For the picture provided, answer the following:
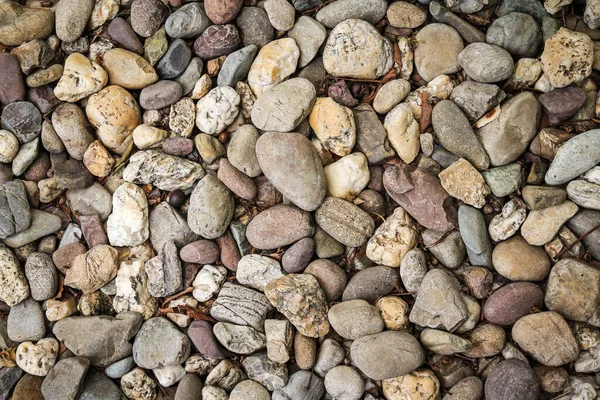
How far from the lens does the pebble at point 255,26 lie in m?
2.50

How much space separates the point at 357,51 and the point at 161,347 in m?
1.57

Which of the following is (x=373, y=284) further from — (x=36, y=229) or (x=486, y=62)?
(x=36, y=229)

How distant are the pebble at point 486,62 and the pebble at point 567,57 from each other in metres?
0.16

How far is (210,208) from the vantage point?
237 cm

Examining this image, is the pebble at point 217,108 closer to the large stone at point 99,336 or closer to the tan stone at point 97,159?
the tan stone at point 97,159

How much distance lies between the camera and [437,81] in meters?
2.44

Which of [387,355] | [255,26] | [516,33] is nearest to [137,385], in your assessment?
[387,355]

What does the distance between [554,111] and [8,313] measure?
261cm

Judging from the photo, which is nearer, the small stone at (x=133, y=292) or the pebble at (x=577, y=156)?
the pebble at (x=577, y=156)

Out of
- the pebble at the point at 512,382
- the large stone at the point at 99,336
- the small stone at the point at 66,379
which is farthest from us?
the large stone at the point at 99,336

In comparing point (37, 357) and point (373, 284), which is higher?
point (373, 284)

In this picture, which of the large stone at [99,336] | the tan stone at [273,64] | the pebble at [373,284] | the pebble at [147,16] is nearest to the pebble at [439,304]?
the pebble at [373,284]

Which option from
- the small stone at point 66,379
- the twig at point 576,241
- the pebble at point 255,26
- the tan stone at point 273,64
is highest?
the pebble at point 255,26

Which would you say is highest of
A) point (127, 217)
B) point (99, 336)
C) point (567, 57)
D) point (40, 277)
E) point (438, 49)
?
point (567, 57)
